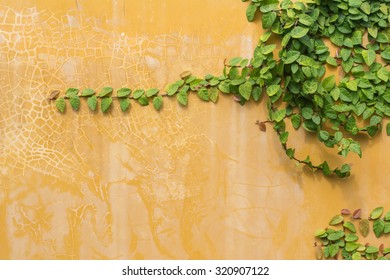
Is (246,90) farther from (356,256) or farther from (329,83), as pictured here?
(356,256)

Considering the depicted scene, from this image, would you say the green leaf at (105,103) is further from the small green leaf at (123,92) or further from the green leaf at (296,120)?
the green leaf at (296,120)

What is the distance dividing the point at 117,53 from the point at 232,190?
768mm

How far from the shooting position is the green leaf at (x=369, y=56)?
2484mm

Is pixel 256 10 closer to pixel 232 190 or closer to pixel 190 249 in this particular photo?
pixel 232 190

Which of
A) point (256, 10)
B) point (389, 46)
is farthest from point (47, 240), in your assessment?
point (389, 46)

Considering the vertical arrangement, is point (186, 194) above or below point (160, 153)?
below

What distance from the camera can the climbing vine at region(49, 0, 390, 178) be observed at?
8.09 ft

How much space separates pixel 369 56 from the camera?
8.16 ft

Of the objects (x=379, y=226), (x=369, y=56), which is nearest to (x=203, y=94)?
(x=369, y=56)

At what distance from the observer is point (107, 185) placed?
257 centimetres

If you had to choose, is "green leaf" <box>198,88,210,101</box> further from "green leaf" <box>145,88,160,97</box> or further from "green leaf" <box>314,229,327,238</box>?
"green leaf" <box>314,229,327,238</box>

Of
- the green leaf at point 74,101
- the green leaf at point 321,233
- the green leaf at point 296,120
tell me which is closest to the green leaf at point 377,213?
the green leaf at point 321,233

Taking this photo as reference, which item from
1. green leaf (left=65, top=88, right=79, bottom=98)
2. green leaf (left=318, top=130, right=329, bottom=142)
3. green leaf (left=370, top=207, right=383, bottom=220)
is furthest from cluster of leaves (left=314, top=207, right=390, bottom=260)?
green leaf (left=65, top=88, right=79, bottom=98)

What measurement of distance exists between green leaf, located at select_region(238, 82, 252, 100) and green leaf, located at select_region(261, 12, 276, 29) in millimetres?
254
